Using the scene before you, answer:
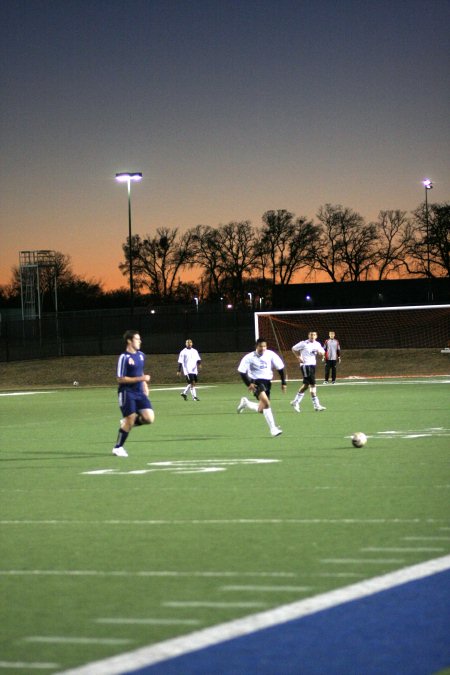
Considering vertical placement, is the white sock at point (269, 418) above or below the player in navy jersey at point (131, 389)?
below

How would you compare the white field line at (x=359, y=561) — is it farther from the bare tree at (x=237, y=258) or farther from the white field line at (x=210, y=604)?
the bare tree at (x=237, y=258)

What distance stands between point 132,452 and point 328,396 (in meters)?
17.4

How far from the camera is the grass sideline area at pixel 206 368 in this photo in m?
52.0

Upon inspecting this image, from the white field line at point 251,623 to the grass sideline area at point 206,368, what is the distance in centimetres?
4259

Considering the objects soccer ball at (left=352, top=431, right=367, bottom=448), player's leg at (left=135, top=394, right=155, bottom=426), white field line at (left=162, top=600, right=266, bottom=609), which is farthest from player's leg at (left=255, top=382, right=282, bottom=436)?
white field line at (left=162, top=600, right=266, bottom=609)

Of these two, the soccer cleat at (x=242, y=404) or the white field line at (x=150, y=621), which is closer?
the white field line at (x=150, y=621)

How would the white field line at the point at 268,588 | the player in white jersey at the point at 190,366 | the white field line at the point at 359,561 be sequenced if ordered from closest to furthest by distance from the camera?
the white field line at the point at 268,588
the white field line at the point at 359,561
the player in white jersey at the point at 190,366

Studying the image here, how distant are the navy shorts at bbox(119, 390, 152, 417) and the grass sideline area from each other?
33.3m

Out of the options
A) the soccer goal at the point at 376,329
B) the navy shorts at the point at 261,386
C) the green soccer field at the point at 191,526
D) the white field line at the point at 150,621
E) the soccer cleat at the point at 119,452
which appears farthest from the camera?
the soccer goal at the point at 376,329

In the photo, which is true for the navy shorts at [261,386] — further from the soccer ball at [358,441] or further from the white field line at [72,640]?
the white field line at [72,640]

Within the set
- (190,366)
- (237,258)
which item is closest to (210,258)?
(237,258)

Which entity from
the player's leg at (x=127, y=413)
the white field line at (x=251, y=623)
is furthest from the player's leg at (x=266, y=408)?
the white field line at (x=251, y=623)

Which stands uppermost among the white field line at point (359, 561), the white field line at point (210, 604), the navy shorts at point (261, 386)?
the navy shorts at point (261, 386)

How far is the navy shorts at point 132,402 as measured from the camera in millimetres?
16984
